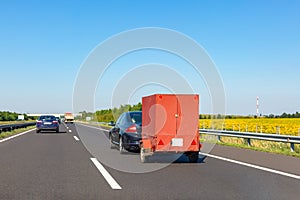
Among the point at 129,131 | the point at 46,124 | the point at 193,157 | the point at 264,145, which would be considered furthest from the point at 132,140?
the point at 46,124

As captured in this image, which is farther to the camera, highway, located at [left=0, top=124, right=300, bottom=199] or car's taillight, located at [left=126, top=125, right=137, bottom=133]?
car's taillight, located at [left=126, top=125, right=137, bottom=133]

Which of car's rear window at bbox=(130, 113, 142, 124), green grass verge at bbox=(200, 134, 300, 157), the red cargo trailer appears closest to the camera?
the red cargo trailer

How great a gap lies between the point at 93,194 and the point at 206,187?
2.24 meters

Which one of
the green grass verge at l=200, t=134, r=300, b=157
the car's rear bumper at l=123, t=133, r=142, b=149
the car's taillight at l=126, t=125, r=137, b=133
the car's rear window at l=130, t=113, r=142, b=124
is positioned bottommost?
the green grass verge at l=200, t=134, r=300, b=157

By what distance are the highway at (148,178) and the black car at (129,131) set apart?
942mm

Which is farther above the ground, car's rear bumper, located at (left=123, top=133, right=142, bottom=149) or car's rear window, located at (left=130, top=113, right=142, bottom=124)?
car's rear window, located at (left=130, top=113, right=142, bottom=124)

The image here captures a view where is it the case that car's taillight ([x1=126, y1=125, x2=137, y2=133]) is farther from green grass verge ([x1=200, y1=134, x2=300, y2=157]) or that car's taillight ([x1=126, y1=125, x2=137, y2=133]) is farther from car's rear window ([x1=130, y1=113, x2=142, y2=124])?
green grass verge ([x1=200, y1=134, x2=300, y2=157])

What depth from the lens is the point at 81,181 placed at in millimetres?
8672

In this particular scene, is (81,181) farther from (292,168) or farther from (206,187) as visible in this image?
(292,168)

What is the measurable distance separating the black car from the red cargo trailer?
6.32 ft

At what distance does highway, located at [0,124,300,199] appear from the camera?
7277 mm

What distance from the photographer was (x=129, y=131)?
13836 mm

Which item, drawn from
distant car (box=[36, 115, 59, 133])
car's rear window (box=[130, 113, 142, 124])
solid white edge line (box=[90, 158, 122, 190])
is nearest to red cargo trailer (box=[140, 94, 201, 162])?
solid white edge line (box=[90, 158, 122, 190])

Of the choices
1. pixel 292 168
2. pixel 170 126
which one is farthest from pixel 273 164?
pixel 170 126
